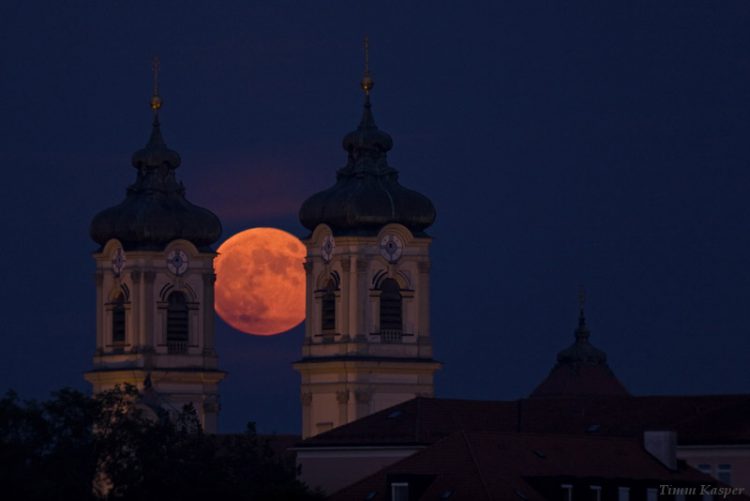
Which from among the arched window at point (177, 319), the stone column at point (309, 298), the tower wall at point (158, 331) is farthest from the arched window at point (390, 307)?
the arched window at point (177, 319)

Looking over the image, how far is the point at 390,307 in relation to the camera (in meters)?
138

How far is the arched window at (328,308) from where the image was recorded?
453 feet

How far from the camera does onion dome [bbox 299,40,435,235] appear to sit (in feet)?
453

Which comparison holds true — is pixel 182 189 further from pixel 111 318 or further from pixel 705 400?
pixel 705 400

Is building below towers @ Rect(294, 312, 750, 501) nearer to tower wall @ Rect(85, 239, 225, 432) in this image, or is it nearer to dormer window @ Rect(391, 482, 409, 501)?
dormer window @ Rect(391, 482, 409, 501)

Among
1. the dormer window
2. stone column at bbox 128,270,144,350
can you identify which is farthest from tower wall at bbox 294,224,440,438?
the dormer window

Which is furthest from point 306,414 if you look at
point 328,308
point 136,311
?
point 136,311

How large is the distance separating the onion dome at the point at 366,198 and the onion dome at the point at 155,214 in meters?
3.79

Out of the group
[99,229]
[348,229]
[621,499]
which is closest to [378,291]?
[348,229]

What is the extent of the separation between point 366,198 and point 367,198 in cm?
3

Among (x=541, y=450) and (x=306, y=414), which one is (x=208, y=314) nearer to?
(x=306, y=414)

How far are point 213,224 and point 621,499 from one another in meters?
41.6

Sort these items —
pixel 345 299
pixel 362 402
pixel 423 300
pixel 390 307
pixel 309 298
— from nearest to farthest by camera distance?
pixel 362 402
pixel 345 299
pixel 390 307
pixel 423 300
pixel 309 298

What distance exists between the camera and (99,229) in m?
142
